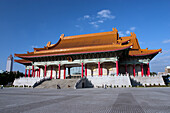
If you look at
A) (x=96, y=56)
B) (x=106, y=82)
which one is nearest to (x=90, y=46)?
(x=96, y=56)

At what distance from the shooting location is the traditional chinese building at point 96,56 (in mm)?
34688

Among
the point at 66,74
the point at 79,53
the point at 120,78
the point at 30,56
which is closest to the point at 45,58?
the point at 30,56

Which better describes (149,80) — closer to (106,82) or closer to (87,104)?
(106,82)

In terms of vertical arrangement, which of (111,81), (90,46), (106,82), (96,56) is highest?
(90,46)

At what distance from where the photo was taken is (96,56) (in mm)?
35719

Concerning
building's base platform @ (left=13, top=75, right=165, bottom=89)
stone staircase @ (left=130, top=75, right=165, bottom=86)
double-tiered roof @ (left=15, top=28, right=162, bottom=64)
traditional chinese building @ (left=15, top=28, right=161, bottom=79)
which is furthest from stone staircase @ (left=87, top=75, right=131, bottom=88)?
double-tiered roof @ (left=15, top=28, right=162, bottom=64)

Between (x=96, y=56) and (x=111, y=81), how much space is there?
8.85 m

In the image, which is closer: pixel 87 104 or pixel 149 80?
pixel 87 104

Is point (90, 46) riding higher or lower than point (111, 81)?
higher

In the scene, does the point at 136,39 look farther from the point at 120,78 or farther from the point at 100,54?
the point at 120,78

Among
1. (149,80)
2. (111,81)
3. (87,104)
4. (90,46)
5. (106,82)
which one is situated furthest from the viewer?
(90,46)

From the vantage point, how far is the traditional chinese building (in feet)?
114

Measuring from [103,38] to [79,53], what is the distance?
1066 centimetres

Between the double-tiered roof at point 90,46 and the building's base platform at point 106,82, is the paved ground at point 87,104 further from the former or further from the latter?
the double-tiered roof at point 90,46
